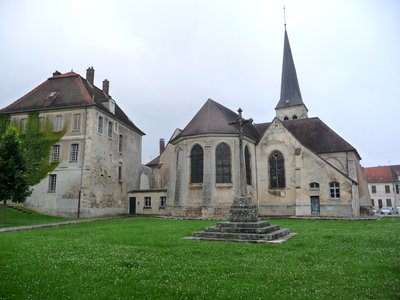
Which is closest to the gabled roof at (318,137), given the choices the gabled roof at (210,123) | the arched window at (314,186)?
the arched window at (314,186)

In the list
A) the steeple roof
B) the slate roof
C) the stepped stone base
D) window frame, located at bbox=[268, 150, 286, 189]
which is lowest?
the stepped stone base

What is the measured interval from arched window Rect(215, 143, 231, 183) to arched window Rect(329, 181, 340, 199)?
8.63 metres

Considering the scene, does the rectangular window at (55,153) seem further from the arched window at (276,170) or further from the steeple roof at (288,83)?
the steeple roof at (288,83)

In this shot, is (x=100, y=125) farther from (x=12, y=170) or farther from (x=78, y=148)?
(x=12, y=170)

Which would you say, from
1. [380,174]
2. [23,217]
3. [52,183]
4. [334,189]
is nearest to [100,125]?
[52,183]

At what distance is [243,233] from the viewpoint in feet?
40.3

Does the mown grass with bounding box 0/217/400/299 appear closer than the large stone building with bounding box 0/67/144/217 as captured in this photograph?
Yes

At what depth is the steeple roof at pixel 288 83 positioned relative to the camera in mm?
45031

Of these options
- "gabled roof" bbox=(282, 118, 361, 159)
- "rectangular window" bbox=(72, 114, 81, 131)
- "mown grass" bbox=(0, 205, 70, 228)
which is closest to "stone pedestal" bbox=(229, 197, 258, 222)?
"mown grass" bbox=(0, 205, 70, 228)

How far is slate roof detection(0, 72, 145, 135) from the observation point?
1153 inches

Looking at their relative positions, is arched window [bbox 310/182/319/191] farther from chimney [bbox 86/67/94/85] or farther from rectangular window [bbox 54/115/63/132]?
chimney [bbox 86/67/94/85]

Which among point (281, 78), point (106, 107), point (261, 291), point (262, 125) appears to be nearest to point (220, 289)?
point (261, 291)

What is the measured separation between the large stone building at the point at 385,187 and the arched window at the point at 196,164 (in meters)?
50.6

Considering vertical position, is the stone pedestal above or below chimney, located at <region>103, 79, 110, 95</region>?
below
